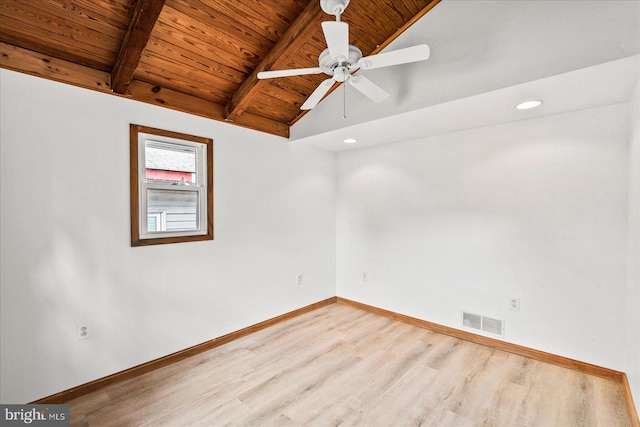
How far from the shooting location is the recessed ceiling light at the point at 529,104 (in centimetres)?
223

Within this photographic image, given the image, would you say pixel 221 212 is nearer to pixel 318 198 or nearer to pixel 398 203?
pixel 318 198

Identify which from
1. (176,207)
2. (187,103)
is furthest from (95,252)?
(187,103)

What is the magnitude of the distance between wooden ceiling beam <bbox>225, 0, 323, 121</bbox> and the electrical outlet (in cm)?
213

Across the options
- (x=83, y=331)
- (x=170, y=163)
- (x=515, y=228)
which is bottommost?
(x=83, y=331)

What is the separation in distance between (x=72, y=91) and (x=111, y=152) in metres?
0.47

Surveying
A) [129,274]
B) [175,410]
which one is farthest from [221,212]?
[175,410]

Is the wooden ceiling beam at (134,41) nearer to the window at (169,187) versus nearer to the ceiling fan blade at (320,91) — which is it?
the window at (169,187)

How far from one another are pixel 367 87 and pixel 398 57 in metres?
→ 0.35

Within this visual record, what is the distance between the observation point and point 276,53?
2447 millimetres

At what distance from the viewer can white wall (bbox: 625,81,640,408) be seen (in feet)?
6.07

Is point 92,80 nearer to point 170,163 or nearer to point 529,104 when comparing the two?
point 170,163

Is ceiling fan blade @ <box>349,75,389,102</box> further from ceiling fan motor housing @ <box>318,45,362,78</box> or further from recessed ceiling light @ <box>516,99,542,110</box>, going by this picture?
recessed ceiling light @ <box>516,99,542,110</box>

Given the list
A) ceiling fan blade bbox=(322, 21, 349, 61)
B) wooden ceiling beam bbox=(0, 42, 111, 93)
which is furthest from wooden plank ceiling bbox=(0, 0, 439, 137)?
ceiling fan blade bbox=(322, 21, 349, 61)

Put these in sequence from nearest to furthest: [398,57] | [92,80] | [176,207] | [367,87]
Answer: [398,57] → [367,87] → [92,80] → [176,207]
